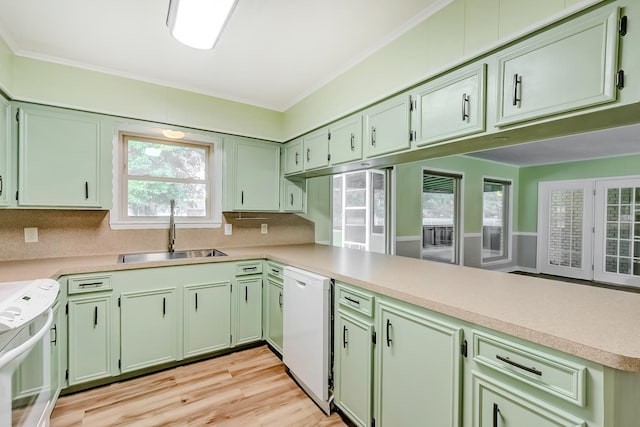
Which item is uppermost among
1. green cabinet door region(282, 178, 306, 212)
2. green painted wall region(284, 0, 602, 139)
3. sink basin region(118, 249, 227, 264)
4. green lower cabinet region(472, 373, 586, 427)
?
green painted wall region(284, 0, 602, 139)

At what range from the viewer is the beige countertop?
90 cm

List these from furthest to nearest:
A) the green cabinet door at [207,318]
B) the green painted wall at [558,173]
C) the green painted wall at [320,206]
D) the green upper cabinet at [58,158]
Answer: the green painted wall at [558,173] < the green painted wall at [320,206] < the green cabinet door at [207,318] < the green upper cabinet at [58,158]

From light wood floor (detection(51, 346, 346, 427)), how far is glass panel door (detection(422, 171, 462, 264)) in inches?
134

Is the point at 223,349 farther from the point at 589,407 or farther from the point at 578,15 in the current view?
the point at 578,15

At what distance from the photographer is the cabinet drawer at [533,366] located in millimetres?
891

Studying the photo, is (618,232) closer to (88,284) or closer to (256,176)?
(256,176)

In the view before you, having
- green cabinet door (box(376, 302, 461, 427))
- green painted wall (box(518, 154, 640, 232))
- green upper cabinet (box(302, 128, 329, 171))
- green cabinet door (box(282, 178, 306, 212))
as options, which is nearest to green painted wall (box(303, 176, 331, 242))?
green cabinet door (box(282, 178, 306, 212))

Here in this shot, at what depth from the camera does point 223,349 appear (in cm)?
262

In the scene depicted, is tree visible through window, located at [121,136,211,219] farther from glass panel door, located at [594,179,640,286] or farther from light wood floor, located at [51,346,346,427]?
glass panel door, located at [594,179,640,286]

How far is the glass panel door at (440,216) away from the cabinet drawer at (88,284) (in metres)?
4.19

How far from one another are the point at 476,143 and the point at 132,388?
2.83m

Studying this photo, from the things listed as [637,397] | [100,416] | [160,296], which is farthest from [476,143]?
[100,416]

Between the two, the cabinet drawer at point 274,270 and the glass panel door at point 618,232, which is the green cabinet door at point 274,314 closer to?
the cabinet drawer at point 274,270

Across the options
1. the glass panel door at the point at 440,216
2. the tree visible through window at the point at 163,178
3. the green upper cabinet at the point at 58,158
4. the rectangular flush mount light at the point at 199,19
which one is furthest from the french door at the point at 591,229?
the green upper cabinet at the point at 58,158
